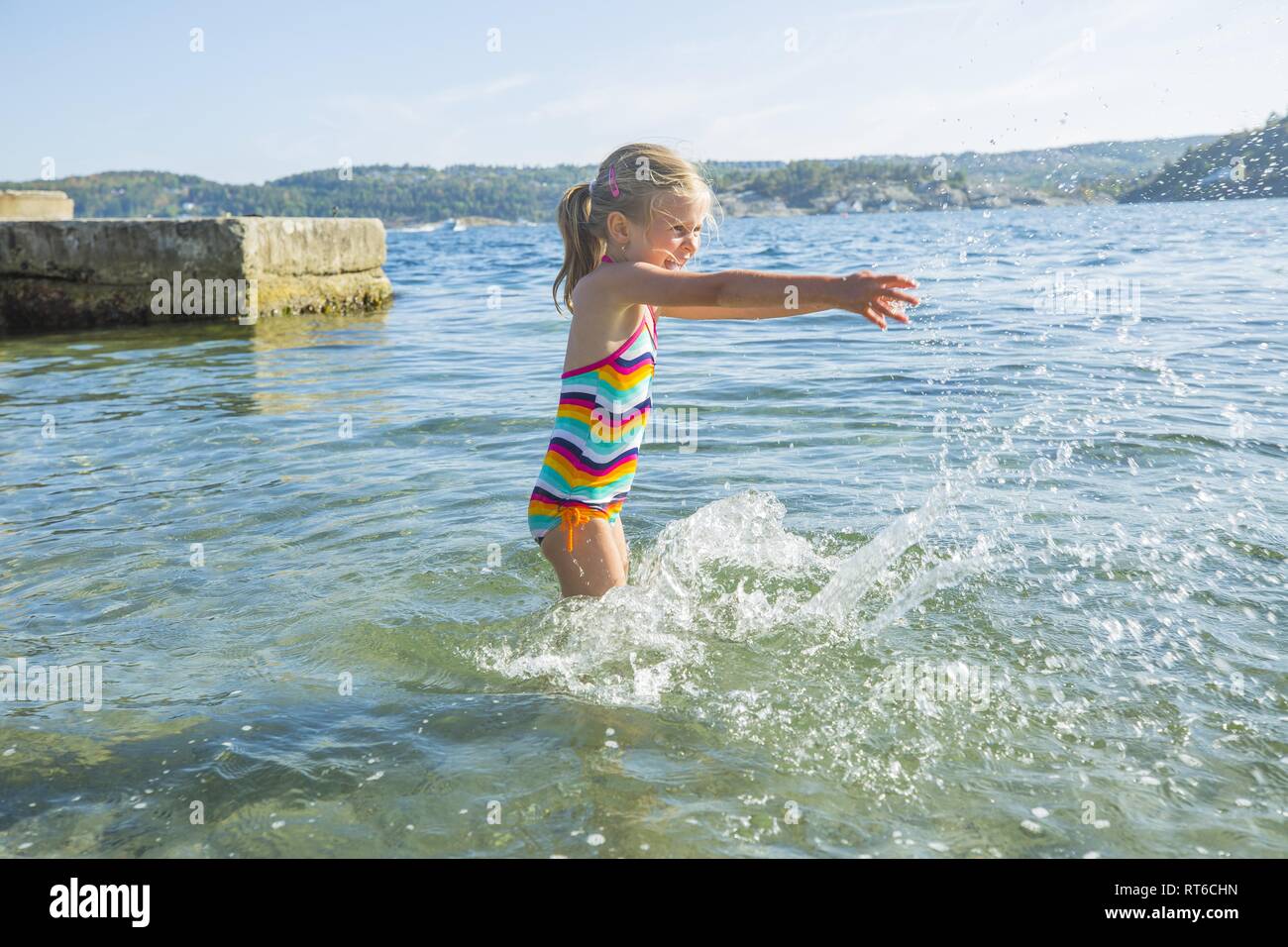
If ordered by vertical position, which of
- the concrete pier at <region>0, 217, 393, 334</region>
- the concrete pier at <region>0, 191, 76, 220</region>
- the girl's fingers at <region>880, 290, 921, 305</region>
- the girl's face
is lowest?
the girl's fingers at <region>880, 290, 921, 305</region>

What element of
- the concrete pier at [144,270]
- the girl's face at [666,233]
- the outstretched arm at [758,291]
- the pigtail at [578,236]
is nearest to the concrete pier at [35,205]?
the concrete pier at [144,270]

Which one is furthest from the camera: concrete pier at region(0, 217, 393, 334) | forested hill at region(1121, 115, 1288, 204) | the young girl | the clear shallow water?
concrete pier at region(0, 217, 393, 334)

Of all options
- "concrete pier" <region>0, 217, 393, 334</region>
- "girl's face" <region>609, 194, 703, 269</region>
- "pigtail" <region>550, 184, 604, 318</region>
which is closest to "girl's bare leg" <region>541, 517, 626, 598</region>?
"pigtail" <region>550, 184, 604, 318</region>

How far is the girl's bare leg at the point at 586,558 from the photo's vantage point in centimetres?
376

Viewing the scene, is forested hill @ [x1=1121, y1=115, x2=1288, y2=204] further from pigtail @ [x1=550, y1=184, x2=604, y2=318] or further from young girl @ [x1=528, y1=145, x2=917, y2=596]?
pigtail @ [x1=550, y1=184, x2=604, y2=318]

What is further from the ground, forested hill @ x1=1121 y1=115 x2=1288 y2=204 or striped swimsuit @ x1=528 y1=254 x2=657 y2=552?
forested hill @ x1=1121 y1=115 x2=1288 y2=204

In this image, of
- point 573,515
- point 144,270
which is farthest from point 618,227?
point 144,270

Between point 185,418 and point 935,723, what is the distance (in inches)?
257

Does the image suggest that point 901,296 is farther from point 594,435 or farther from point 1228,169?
point 1228,169

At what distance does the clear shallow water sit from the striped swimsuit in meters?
0.41

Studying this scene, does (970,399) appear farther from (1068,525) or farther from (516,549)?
(516,549)

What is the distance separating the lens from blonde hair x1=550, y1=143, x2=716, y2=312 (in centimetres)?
350

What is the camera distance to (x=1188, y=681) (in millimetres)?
3336

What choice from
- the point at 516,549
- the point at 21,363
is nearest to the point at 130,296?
the point at 21,363
